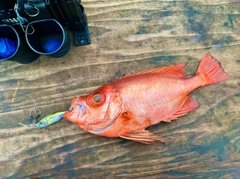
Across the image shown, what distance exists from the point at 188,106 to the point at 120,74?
1.52 feet

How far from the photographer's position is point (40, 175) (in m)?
1.45

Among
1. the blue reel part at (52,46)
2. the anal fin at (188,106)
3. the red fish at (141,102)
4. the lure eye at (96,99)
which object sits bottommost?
the anal fin at (188,106)

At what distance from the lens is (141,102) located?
1.33 meters

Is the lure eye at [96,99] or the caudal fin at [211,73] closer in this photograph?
the lure eye at [96,99]

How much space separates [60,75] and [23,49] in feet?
0.90

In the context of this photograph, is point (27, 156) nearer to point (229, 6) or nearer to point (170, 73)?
point (170, 73)

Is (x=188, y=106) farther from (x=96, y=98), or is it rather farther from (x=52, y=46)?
(x=52, y=46)

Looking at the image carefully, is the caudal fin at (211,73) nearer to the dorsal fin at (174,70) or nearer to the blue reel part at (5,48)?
the dorsal fin at (174,70)

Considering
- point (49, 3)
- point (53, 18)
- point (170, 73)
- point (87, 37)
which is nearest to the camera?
point (49, 3)

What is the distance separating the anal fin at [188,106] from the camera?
1.44 m

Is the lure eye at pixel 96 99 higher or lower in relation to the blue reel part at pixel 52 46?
lower

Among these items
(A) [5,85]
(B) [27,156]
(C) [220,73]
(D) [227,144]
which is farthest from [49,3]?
(D) [227,144]

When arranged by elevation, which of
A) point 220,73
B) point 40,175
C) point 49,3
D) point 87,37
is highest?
point 49,3

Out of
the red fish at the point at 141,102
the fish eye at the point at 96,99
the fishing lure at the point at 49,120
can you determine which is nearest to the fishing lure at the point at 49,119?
the fishing lure at the point at 49,120
